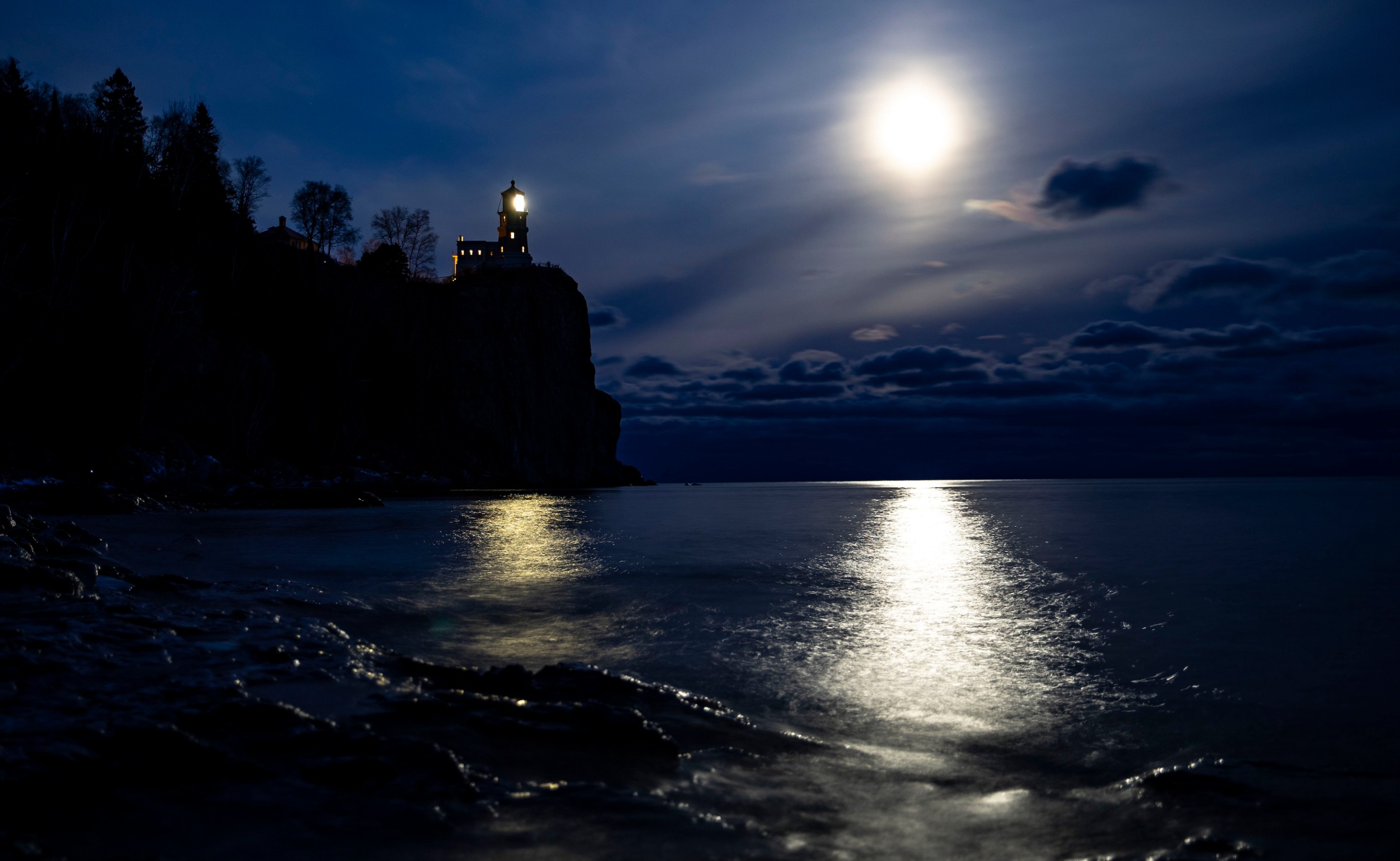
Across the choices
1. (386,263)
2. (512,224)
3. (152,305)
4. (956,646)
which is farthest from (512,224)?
(956,646)

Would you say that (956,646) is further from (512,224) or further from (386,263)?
(512,224)

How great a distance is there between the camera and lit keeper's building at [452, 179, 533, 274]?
376 ft

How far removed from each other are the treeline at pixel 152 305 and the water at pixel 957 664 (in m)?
20.9

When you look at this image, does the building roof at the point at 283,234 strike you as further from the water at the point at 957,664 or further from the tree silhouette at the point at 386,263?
the water at the point at 957,664

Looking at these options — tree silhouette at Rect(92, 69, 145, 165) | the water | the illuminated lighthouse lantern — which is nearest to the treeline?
tree silhouette at Rect(92, 69, 145, 165)

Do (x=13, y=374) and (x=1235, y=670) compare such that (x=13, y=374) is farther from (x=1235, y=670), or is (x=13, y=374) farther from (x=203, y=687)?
(x=1235, y=670)

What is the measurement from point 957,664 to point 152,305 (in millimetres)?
55862

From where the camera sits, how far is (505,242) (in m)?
115

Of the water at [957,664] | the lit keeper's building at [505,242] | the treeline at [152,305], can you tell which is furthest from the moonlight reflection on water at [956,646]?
the lit keeper's building at [505,242]

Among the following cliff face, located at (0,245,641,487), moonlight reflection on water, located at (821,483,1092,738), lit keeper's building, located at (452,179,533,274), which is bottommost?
moonlight reflection on water, located at (821,483,1092,738)

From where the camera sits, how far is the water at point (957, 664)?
14.4 feet

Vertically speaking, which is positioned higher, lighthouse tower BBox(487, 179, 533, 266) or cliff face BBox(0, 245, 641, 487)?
lighthouse tower BBox(487, 179, 533, 266)

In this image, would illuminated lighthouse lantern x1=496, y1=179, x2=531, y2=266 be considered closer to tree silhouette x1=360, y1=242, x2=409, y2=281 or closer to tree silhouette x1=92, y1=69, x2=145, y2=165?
tree silhouette x1=360, y1=242, x2=409, y2=281

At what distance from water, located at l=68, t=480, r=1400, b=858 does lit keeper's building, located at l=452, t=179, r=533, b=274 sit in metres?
96.7
